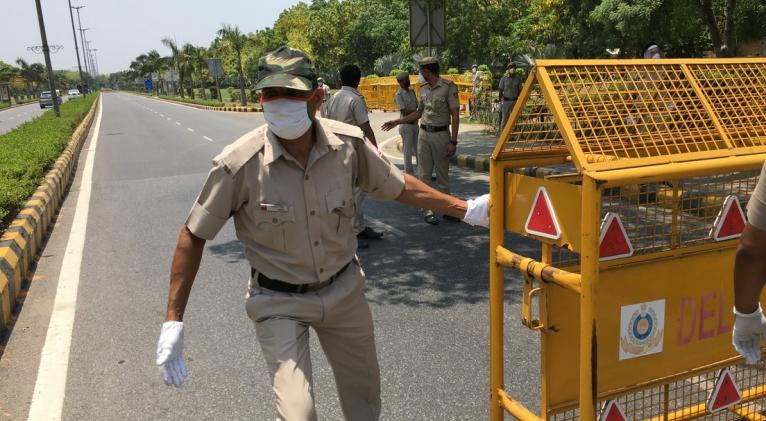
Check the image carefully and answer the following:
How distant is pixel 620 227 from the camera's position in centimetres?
204

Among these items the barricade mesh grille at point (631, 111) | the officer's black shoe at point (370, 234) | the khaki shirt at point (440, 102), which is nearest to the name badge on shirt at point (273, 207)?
the barricade mesh grille at point (631, 111)

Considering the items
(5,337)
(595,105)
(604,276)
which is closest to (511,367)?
(604,276)

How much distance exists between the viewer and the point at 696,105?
237 cm

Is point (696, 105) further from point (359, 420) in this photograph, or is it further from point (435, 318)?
point (435, 318)

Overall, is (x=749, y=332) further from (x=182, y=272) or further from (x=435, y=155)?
(x=435, y=155)

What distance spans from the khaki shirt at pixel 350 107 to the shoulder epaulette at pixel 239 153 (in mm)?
3516

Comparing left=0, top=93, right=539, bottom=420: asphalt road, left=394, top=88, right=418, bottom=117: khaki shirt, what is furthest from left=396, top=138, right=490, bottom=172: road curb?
left=0, top=93, right=539, bottom=420: asphalt road

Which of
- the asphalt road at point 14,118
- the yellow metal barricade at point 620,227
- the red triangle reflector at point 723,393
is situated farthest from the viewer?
the asphalt road at point 14,118

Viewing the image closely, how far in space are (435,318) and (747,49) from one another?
2442cm

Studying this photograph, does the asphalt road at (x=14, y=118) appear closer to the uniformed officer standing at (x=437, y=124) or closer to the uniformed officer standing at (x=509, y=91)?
the uniformed officer standing at (x=509, y=91)

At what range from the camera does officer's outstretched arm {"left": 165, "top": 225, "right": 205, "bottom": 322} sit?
7.34 feet

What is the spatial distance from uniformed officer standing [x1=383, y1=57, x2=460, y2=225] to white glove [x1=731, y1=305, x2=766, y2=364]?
14.9 feet

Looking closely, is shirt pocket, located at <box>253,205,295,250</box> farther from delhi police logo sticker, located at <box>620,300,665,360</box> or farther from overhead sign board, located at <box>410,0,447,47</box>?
overhead sign board, located at <box>410,0,447,47</box>

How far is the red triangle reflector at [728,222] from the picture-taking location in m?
2.29
